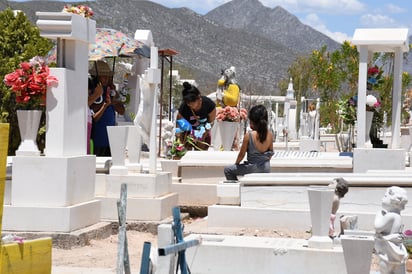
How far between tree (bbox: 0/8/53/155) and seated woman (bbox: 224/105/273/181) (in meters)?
7.83

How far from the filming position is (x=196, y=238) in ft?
20.8

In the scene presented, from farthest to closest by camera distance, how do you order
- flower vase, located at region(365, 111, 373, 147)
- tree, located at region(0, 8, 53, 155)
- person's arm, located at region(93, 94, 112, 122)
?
1. tree, located at region(0, 8, 53, 155)
2. person's arm, located at region(93, 94, 112, 122)
3. flower vase, located at region(365, 111, 373, 147)

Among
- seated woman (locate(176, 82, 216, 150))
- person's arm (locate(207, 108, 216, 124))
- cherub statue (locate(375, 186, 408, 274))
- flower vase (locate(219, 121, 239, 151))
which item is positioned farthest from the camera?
flower vase (locate(219, 121, 239, 151))

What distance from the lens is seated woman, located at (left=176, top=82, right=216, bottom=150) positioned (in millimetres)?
15328

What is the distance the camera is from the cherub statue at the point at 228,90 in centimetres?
1658

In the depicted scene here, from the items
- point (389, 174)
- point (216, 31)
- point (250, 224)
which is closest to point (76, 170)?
point (250, 224)

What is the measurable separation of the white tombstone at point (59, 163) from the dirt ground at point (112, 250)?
386mm

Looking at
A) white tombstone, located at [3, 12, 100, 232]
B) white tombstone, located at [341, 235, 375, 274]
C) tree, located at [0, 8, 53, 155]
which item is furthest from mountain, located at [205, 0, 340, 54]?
white tombstone, located at [341, 235, 375, 274]

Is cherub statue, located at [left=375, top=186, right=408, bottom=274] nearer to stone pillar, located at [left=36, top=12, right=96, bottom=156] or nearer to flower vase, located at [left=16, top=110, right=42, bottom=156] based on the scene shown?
stone pillar, located at [left=36, top=12, right=96, bottom=156]

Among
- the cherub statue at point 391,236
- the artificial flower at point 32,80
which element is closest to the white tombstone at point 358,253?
the cherub statue at point 391,236

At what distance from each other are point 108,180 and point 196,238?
5.20 m

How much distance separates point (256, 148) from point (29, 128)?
3.17m

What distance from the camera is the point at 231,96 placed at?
16609mm

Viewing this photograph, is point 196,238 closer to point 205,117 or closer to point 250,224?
point 250,224
